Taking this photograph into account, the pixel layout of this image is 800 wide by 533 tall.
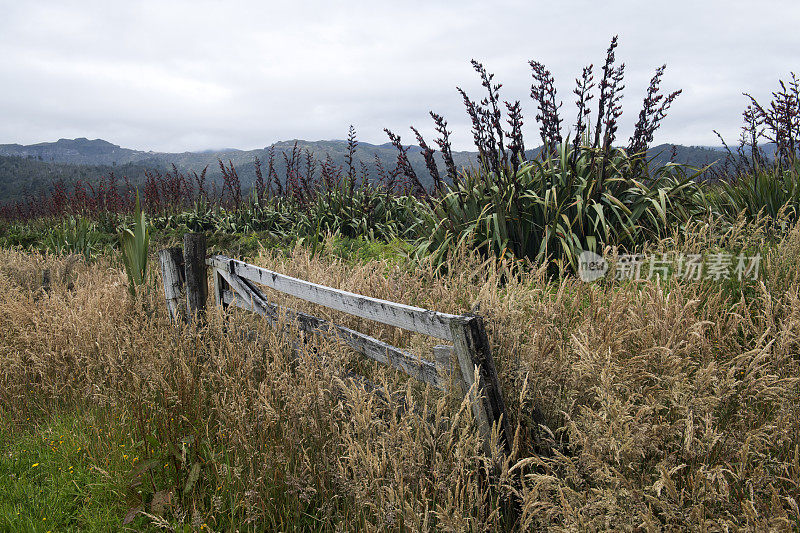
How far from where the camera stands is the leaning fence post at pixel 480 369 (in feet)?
6.19

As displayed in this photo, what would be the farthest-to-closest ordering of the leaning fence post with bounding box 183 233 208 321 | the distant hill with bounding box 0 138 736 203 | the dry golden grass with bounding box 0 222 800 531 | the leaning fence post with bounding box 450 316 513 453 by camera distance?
1. the distant hill with bounding box 0 138 736 203
2. the leaning fence post with bounding box 183 233 208 321
3. the leaning fence post with bounding box 450 316 513 453
4. the dry golden grass with bounding box 0 222 800 531

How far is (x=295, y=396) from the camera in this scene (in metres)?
2.30

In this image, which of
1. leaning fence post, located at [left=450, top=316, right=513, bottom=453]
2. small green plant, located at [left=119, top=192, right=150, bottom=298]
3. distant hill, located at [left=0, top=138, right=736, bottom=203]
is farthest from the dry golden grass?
distant hill, located at [left=0, top=138, right=736, bottom=203]

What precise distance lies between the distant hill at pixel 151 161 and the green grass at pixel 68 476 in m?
4.23

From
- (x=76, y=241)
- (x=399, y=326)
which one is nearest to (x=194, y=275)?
(x=399, y=326)

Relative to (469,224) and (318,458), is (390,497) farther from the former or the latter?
(469,224)

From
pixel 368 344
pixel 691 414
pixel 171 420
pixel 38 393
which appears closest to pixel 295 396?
pixel 368 344

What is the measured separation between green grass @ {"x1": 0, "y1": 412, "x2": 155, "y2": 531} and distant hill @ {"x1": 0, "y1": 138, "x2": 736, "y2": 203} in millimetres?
4230

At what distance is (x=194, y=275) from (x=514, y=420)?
121 inches

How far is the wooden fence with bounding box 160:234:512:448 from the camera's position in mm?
1910

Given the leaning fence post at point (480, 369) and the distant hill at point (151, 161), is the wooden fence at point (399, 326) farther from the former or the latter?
the distant hill at point (151, 161)

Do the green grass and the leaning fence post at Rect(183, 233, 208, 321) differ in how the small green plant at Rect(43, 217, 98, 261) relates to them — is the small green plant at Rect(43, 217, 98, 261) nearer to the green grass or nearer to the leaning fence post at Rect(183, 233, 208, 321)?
the leaning fence post at Rect(183, 233, 208, 321)

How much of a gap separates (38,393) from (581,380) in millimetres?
4330

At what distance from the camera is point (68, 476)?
284 cm
